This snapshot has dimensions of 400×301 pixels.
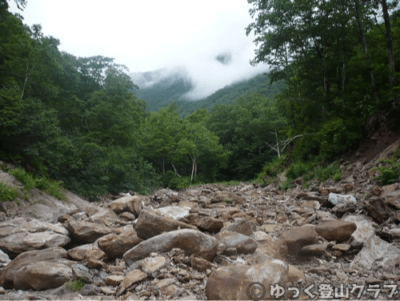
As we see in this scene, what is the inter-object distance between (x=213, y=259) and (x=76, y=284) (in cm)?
192

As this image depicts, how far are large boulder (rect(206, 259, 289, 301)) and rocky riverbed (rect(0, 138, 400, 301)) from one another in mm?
10

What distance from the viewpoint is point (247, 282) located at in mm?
2752

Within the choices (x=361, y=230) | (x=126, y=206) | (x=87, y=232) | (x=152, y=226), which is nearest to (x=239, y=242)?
(x=152, y=226)

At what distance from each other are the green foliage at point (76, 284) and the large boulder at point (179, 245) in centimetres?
65

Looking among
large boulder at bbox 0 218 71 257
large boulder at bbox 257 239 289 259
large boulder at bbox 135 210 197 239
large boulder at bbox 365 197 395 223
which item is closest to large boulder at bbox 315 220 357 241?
large boulder at bbox 365 197 395 223

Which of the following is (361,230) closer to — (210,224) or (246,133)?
(210,224)

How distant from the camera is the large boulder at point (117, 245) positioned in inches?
161

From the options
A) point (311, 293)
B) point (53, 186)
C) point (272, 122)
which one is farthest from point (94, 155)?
point (272, 122)

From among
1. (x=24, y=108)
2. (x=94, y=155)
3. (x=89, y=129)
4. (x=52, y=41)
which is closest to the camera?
(x=24, y=108)

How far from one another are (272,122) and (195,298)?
32396mm

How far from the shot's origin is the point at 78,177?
11.9 metres

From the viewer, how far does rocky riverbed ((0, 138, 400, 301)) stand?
2855 millimetres

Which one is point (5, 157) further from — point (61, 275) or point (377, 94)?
point (377, 94)

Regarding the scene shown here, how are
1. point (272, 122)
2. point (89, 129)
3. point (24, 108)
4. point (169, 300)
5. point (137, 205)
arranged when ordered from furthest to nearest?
1. point (272, 122)
2. point (89, 129)
3. point (24, 108)
4. point (137, 205)
5. point (169, 300)
